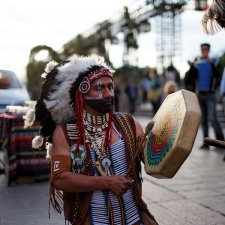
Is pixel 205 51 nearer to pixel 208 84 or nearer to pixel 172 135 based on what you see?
pixel 208 84

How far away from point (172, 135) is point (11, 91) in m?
6.28

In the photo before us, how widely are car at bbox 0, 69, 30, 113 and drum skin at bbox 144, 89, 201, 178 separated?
4687 millimetres

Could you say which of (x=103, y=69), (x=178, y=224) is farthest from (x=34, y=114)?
(x=178, y=224)

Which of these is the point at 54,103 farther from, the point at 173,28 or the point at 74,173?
the point at 173,28

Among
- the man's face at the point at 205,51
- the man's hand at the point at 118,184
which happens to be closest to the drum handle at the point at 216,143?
the man's hand at the point at 118,184

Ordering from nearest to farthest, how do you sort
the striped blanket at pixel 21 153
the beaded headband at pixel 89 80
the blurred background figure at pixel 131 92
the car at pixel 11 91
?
the beaded headband at pixel 89 80, the striped blanket at pixel 21 153, the car at pixel 11 91, the blurred background figure at pixel 131 92

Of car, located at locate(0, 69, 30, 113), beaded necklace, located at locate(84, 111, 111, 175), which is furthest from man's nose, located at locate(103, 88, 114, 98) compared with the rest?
car, located at locate(0, 69, 30, 113)

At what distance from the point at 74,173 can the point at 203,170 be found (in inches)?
183

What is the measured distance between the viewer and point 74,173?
244cm

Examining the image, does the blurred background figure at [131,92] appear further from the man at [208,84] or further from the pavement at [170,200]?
the pavement at [170,200]

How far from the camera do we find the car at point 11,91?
7588 mm

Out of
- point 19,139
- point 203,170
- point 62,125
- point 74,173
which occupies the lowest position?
point 203,170

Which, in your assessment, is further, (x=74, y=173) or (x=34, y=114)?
(x=34, y=114)

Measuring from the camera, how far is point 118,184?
2.34 m
